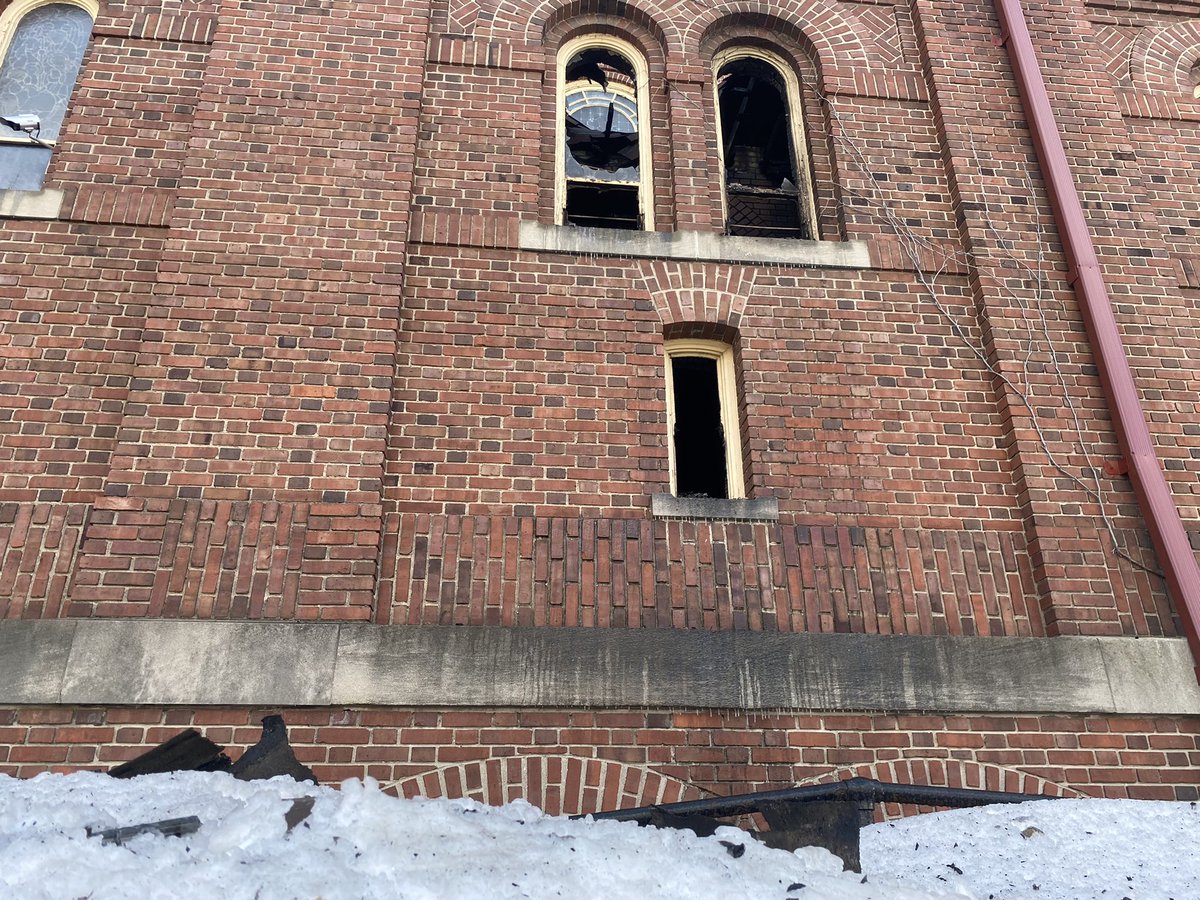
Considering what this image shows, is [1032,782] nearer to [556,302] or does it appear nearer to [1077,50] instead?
[556,302]

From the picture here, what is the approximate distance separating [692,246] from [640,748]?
10.5 ft

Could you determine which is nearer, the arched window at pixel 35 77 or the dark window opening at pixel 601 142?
the arched window at pixel 35 77

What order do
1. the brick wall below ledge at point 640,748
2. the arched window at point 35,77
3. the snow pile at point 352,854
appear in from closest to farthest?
the snow pile at point 352,854
the brick wall below ledge at point 640,748
the arched window at point 35,77

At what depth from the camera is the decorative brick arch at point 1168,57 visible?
680 cm

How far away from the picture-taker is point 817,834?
8.55 feet

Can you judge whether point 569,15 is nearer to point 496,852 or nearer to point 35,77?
point 35,77

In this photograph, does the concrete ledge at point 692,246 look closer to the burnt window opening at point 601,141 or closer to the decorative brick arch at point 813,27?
the burnt window opening at point 601,141

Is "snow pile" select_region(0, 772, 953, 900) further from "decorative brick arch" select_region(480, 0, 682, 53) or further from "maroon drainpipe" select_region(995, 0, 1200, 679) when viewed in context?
A: "decorative brick arch" select_region(480, 0, 682, 53)

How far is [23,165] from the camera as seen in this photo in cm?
569

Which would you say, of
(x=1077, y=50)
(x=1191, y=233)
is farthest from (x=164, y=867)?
(x=1077, y=50)

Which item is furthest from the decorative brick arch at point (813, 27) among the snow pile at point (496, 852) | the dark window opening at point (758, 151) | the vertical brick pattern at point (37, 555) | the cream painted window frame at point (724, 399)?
the snow pile at point (496, 852)

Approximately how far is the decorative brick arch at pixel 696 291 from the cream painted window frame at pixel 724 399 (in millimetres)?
205

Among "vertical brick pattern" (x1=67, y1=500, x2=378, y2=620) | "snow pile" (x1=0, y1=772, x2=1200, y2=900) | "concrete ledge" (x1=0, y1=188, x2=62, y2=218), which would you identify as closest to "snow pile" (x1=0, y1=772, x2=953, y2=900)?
"snow pile" (x1=0, y1=772, x2=1200, y2=900)

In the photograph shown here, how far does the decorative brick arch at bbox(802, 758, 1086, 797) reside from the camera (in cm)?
430
